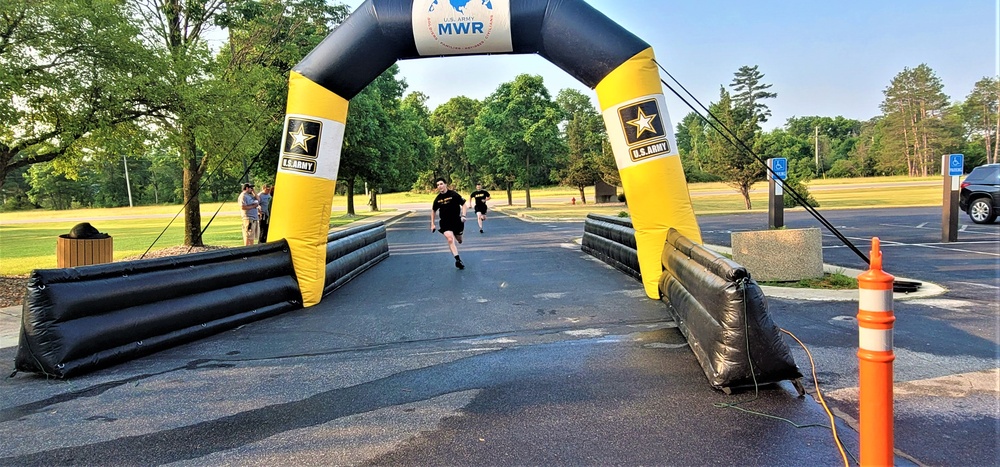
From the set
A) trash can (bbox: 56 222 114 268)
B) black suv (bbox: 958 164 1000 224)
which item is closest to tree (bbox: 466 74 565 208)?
black suv (bbox: 958 164 1000 224)

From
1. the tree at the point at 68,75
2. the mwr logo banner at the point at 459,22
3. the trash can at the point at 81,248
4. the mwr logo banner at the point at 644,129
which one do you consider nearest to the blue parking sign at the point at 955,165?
the mwr logo banner at the point at 644,129

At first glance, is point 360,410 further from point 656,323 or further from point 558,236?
point 558,236

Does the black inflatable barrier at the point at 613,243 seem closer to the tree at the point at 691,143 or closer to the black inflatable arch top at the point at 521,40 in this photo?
the black inflatable arch top at the point at 521,40

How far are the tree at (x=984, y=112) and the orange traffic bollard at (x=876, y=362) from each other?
3512 inches

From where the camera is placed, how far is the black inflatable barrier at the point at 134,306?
15.9 feet

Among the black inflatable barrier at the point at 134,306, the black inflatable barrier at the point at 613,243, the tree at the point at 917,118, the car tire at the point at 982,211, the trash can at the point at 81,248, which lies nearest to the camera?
the black inflatable barrier at the point at 134,306

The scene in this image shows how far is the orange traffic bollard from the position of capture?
2.52 metres

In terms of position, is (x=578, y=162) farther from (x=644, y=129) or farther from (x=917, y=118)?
(x=917, y=118)

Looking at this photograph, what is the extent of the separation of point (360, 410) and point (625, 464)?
1.96 m

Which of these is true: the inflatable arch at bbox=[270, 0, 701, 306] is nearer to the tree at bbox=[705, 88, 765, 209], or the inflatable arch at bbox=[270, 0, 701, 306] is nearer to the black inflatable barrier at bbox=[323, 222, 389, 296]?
the black inflatable barrier at bbox=[323, 222, 389, 296]

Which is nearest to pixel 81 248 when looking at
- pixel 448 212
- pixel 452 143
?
pixel 448 212

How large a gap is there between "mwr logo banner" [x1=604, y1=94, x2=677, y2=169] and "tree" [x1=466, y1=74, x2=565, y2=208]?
104 feet

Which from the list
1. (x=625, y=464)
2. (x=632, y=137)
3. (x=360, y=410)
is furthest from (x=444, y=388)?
(x=632, y=137)

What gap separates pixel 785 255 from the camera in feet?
28.5
